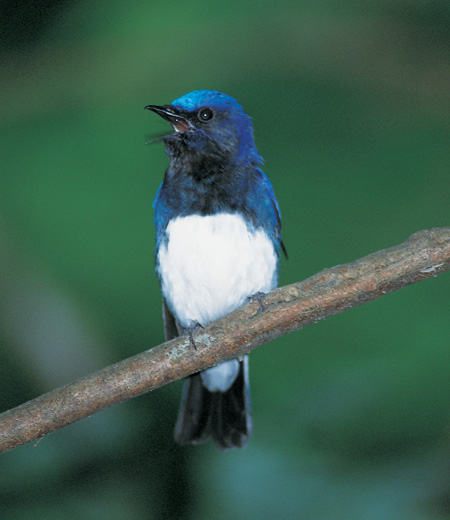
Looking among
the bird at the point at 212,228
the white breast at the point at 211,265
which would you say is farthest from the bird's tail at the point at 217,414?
the white breast at the point at 211,265

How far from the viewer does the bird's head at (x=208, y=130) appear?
1454mm

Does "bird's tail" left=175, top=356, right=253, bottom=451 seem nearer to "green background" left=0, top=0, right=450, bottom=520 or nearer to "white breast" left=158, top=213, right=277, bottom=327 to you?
"green background" left=0, top=0, right=450, bottom=520

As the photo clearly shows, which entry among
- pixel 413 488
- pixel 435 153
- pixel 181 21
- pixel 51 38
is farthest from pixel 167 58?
pixel 413 488

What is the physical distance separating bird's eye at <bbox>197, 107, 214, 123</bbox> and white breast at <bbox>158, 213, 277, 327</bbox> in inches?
9.3

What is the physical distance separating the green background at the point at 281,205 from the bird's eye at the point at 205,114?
82 mm

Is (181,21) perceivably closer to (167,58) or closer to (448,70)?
(167,58)

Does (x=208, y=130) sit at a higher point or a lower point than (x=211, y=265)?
higher

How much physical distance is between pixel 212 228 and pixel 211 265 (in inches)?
3.5

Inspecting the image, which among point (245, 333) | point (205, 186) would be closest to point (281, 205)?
point (205, 186)

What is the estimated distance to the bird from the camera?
4.57 ft

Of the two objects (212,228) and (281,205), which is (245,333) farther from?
(281,205)

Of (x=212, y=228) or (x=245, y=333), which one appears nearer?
(x=245, y=333)

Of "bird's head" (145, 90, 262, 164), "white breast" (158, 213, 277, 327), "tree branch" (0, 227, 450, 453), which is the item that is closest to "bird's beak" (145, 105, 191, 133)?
"bird's head" (145, 90, 262, 164)

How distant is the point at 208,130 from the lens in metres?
1.48
